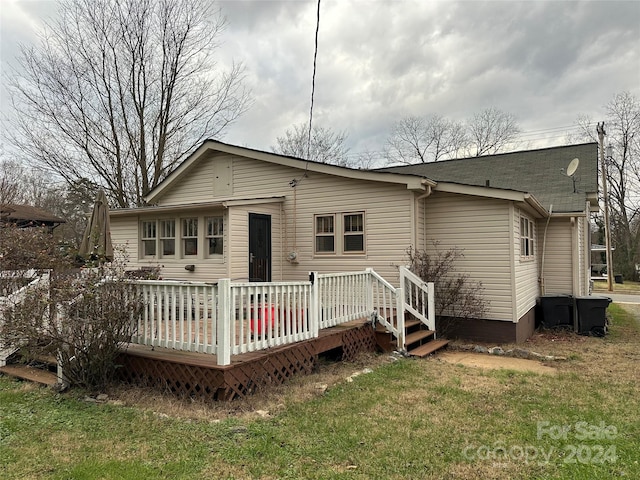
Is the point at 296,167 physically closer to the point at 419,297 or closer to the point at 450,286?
the point at 419,297

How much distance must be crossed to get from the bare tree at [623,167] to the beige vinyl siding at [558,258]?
23811 millimetres

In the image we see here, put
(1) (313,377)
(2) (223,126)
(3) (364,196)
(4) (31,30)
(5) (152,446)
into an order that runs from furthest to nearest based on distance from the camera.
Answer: (2) (223,126) → (4) (31,30) → (3) (364,196) → (1) (313,377) → (5) (152,446)

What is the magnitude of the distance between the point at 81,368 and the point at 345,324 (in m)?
3.81

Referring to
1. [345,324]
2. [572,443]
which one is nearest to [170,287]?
[345,324]

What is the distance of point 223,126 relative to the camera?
19000mm

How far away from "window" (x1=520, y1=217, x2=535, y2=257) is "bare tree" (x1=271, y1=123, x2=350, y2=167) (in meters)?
20.7

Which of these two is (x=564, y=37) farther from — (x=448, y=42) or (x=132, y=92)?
(x=132, y=92)

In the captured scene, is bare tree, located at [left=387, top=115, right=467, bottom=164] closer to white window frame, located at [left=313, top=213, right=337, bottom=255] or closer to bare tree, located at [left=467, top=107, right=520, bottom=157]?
bare tree, located at [left=467, top=107, right=520, bottom=157]

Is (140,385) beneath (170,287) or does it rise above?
beneath

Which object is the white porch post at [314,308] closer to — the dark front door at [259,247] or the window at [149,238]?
the dark front door at [259,247]

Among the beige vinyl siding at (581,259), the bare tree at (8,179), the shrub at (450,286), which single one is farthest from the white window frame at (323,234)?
the bare tree at (8,179)

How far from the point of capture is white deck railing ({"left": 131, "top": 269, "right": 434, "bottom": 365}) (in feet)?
14.5

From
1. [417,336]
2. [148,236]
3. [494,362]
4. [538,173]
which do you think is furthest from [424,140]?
[494,362]

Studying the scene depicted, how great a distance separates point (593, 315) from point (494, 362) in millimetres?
4631
